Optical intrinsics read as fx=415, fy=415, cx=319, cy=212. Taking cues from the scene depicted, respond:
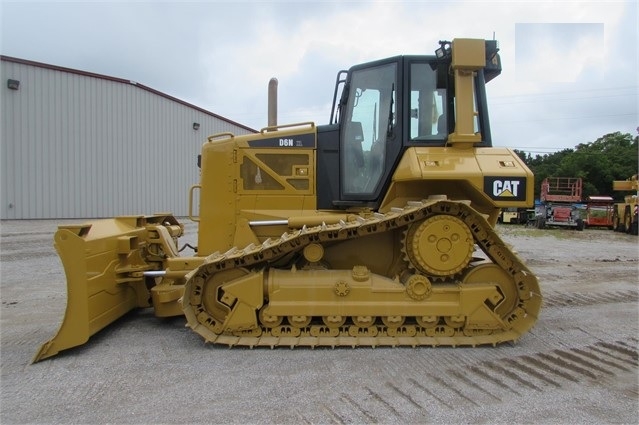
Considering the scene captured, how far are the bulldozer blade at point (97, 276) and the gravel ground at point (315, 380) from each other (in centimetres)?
19

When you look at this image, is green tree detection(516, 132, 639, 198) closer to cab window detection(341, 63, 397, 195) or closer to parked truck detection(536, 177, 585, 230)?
parked truck detection(536, 177, 585, 230)

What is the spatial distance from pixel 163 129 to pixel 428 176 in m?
18.3

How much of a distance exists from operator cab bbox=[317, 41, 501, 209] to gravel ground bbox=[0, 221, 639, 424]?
1.83 meters

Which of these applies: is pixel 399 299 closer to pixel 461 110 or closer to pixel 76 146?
pixel 461 110

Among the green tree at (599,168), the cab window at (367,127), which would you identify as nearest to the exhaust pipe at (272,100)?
the cab window at (367,127)

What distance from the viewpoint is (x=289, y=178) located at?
4898mm

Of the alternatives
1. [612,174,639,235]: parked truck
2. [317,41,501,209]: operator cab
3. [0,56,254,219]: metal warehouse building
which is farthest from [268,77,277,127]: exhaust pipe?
[612,174,639,235]: parked truck

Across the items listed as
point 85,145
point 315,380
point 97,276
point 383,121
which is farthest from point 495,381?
point 85,145

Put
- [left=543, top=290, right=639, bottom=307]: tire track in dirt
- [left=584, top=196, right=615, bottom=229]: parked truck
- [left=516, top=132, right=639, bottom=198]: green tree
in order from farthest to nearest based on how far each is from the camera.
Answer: [left=516, top=132, right=639, bottom=198]: green tree, [left=584, top=196, right=615, bottom=229]: parked truck, [left=543, top=290, right=639, bottom=307]: tire track in dirt

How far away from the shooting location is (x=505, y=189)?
4.19 meters

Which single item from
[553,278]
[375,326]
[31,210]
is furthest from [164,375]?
[31,210]

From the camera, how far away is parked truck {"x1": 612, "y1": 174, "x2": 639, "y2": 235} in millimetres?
21234

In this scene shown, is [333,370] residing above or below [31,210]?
below

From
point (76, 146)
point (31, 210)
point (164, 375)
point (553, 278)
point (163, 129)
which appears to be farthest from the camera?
point (163, 129)
